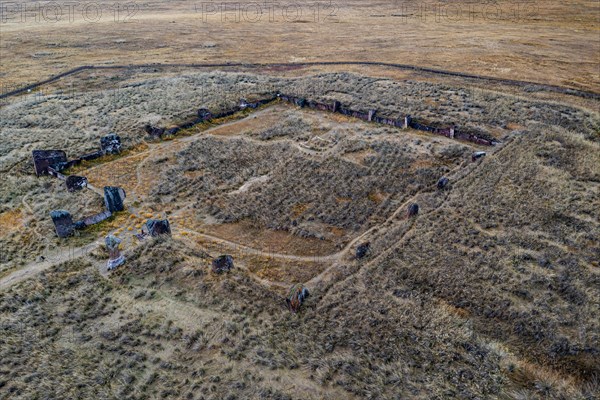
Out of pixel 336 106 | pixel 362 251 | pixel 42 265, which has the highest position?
pixel 336 106

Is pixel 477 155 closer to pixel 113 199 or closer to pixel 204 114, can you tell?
pixel 204 114

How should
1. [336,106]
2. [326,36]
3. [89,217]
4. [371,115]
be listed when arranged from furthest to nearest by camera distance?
[326,36], [336,106], [371,115], [89,217]

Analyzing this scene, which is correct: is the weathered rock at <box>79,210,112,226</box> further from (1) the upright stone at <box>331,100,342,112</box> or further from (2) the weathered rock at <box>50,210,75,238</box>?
(1) the upright stone at <box>331,100,342,112</box>

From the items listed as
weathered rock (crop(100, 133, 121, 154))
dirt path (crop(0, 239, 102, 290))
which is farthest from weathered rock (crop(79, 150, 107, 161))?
dirt path (crop(0, 239, 102, 290))

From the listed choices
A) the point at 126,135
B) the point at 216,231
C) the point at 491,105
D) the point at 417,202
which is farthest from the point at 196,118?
the point at 491,105

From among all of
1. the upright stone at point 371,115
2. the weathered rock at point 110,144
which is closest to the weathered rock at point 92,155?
the weathered rock at point 110,144

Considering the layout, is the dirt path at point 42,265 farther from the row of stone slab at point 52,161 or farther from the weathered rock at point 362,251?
the weathered rock at point 362,251

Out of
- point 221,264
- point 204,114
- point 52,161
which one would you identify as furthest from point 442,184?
point 52,161
